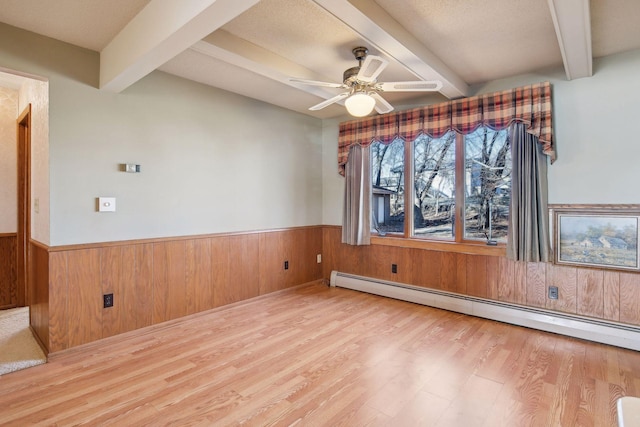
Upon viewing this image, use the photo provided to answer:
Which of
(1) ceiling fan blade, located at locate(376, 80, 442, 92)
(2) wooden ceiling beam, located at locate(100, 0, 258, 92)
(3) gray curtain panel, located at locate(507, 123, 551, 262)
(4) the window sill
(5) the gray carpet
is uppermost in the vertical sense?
(2) wooden ceiling beam, located at locate(100, 0, 258, 92)

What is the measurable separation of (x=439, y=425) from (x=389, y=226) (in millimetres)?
2714

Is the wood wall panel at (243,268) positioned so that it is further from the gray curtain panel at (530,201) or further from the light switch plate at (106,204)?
the gray curtain panel at (530,201)

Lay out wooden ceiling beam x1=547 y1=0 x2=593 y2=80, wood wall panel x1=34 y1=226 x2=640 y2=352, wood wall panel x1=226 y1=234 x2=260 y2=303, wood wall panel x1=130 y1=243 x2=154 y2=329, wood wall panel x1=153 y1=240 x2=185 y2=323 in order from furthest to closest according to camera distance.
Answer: wood wall panel x1=226 y1=234 x2=260 y2=303
wood wall panel x1=153 y1=240 x2=185 y2=323
wood wall panel x1=130 y1=243 x2=154 y2=329
wood wall panel x1=34 y1=226 x2=640 y2=352
wooden ceiling beam x1=547 y1=0 x2=593 y2=80

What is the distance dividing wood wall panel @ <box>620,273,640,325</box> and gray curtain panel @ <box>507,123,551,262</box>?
0.55 meters

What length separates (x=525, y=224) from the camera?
3115mm

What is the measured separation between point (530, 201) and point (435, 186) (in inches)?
40.4

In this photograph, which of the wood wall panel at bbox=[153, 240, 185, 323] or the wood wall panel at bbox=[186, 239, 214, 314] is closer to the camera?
the wood wall panel at bbox=[153, 240, 185, 323]

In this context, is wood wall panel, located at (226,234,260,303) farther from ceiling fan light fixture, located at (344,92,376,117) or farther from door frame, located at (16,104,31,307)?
door frame, located at (16,104,31,307)

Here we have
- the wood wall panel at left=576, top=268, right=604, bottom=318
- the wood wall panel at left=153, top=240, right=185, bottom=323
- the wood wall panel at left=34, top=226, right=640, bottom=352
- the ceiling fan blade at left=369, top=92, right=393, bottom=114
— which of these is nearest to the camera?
the wood wall panel at left=34, top=226, right=640, bottom=352

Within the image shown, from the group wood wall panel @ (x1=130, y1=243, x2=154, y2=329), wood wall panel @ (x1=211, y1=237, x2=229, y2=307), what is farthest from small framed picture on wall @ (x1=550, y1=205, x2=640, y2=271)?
wood wall panel @ (x1=130, y1=243, x2=154, y2=329)

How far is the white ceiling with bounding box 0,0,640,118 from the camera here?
1992 millimetres

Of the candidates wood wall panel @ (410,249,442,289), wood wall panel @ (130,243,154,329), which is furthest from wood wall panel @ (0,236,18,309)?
wood wall panel @ (410,249,442,289)

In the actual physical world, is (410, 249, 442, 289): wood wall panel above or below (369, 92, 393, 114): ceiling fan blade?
below

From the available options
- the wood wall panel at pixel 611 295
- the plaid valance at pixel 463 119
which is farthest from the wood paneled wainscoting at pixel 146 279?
the wood wall panel at pixel 611 295
